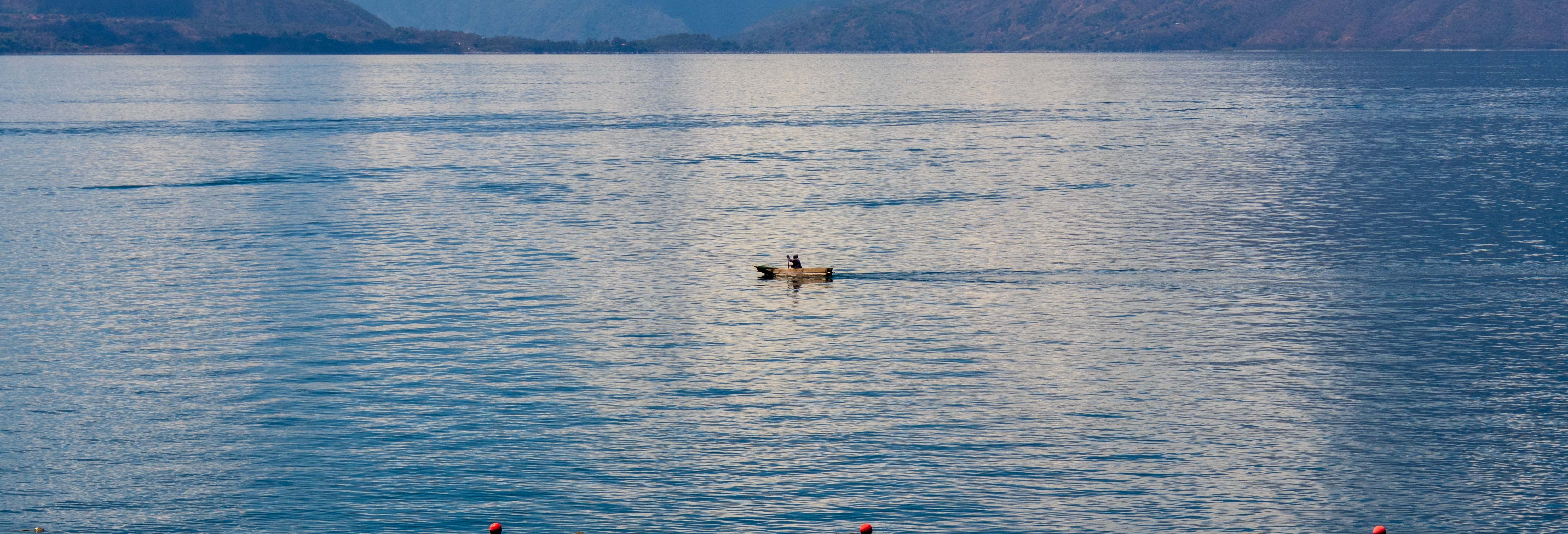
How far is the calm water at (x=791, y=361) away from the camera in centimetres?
4172

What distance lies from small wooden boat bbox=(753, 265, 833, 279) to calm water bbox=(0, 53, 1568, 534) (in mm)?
1167

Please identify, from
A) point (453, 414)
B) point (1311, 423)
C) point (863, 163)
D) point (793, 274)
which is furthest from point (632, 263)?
point (863, 163)

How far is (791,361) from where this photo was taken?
191ft

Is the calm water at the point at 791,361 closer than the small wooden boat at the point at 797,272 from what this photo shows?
Yes

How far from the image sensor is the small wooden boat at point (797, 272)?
75750mm

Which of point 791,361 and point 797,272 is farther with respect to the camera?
point 797,272

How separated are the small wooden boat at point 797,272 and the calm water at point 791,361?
117 cm

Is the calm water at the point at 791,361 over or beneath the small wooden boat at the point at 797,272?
beneath

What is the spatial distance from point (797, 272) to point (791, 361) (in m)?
18.2

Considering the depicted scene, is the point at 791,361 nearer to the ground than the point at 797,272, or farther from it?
nearer to the ground

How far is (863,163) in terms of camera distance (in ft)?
483

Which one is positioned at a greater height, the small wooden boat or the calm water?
the small wooden boat

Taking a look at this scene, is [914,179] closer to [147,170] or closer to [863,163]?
[863,163]

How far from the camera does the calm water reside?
4172 cm
